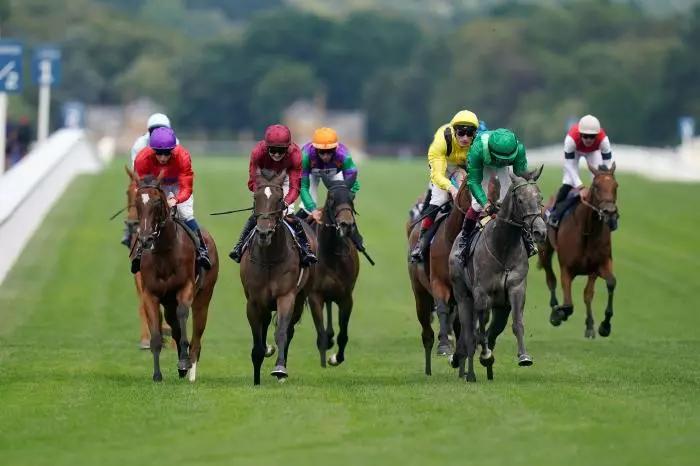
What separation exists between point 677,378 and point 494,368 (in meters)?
2.10

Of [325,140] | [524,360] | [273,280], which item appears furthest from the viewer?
[325,140]

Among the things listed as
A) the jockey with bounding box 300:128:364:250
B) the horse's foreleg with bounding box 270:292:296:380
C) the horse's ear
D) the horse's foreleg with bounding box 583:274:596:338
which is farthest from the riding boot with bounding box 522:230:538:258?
the horse's foreleg with bounding box 583:274:596:338

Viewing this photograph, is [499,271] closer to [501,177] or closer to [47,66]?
[501,177]

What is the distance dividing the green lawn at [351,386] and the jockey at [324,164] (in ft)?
5.36

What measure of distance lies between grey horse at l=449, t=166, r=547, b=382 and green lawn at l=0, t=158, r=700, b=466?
0.43m

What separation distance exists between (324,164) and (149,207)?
309cm

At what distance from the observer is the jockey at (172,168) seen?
55.3 ft

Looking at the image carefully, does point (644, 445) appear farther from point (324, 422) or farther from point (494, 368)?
point (494, 368)

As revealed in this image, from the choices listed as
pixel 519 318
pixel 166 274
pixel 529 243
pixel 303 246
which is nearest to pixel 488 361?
pixel 519 318

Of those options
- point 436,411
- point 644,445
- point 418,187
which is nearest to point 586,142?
point 436,411

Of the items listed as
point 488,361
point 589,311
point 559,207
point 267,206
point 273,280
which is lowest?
point 589,311

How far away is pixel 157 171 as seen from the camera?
17.1m

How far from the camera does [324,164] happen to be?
18703mm

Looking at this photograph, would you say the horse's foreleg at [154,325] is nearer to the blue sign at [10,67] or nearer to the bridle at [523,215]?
the bridle at [523,215]
